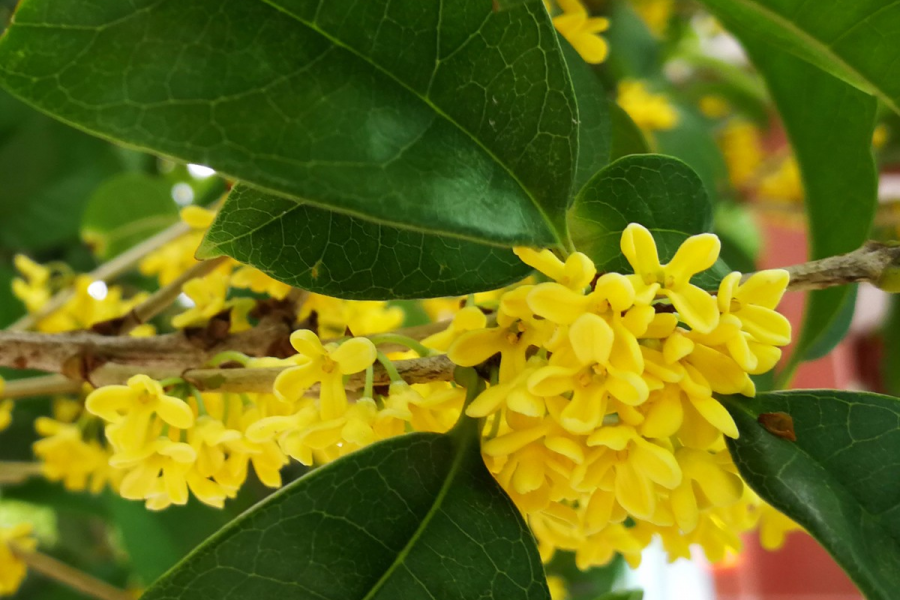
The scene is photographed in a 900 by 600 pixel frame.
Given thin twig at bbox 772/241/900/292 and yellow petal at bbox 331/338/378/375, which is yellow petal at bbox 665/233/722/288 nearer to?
thin twig at bbox 772/241/900/292

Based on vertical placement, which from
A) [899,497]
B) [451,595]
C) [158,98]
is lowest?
[451,595]

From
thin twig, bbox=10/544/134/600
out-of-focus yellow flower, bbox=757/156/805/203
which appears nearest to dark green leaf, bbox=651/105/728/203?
out-of-focus yellow flower, bbox=757/156/805/203

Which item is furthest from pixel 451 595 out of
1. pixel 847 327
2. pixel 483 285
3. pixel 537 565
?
pixel 847 327

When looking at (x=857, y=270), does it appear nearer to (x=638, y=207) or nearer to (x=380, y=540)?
(x=638, y=207)

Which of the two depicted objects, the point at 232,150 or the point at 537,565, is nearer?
the point at 232,150

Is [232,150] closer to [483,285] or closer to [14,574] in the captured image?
[483,285]

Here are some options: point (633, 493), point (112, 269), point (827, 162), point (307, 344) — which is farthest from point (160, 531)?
point (827, 162)

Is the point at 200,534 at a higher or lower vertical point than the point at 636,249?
lower
